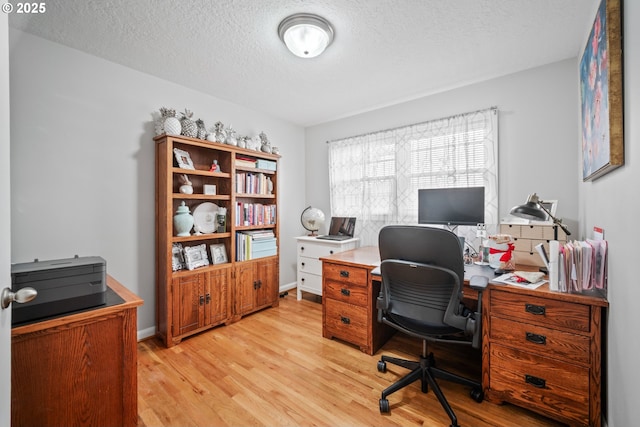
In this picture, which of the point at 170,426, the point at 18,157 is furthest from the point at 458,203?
the point at 18,157

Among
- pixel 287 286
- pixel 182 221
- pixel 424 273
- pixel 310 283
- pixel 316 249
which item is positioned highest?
pixel 182 221

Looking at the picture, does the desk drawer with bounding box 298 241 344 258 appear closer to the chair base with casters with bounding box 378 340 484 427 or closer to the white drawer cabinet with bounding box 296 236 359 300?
the white drawer cabinet with bounding box 296 236 359 300

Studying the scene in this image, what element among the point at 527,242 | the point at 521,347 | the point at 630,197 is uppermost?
the point at 630,197

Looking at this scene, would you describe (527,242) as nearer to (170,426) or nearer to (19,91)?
(170,426)

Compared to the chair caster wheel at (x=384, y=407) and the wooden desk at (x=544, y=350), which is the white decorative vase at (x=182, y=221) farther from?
the wooden desk at (x=544, y=350)

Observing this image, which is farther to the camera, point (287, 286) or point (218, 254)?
point (287, 286)

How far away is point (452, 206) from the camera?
239 cm

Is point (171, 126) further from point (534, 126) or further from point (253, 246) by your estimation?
point (534, 126)

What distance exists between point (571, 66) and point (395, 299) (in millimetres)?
2399

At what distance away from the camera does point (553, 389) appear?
146 cm

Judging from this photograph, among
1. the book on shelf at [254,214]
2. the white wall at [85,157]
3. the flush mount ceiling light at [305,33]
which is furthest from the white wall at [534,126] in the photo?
the white wall at [85,157]

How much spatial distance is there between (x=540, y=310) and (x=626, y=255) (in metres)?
0.60

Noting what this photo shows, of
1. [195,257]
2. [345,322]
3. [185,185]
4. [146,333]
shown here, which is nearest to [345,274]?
[345,322]

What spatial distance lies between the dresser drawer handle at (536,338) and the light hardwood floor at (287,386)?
0.44 m
